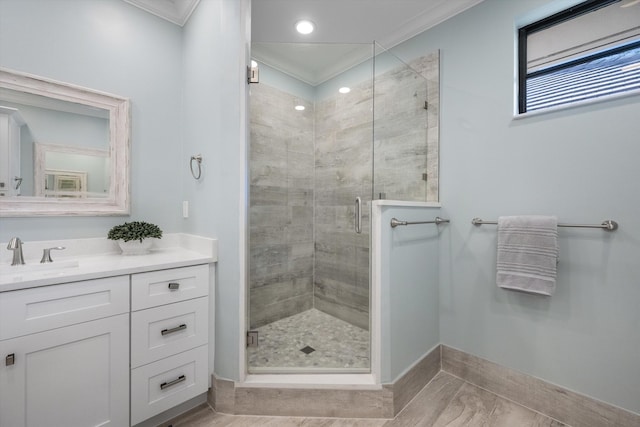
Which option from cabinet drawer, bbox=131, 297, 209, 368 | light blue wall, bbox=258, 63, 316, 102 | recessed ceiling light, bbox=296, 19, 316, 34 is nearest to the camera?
cabinet drawer, bbox=131, 297, 209, 368

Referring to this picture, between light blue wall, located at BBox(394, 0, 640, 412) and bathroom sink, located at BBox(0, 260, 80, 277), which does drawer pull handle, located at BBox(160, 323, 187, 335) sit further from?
light blue wall, located at BBox(394, 0, 640, 412)

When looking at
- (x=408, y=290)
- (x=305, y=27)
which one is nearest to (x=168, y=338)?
(x=408, y=290)

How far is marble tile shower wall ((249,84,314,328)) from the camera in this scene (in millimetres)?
2283

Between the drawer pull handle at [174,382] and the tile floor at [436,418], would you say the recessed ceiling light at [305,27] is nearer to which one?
the drawer pull handle at [174,382]

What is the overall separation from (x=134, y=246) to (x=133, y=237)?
59mm

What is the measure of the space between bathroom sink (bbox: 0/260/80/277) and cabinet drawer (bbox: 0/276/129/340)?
12 cm

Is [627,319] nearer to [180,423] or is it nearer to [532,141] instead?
[532,141]

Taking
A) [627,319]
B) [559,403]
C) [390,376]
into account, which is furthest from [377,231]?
[559,403]

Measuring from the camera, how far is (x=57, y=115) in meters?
1.56

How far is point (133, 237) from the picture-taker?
1.61 m

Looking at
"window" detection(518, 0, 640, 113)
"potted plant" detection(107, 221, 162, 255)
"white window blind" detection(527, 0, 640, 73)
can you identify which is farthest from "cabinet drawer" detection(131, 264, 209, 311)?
"white window blind" detection(527, 0, 640, 73)

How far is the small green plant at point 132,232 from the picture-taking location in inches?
63.1

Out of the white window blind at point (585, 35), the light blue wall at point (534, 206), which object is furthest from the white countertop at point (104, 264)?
the white window blind at point (585, 35)

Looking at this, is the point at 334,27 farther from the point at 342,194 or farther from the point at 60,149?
the point at 60,149
